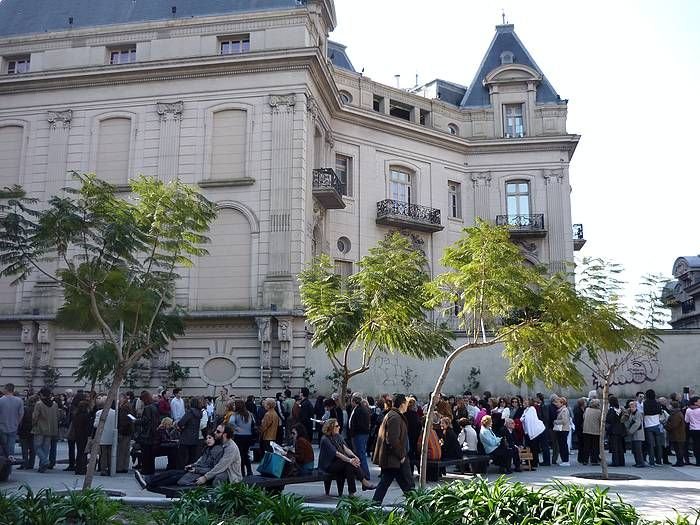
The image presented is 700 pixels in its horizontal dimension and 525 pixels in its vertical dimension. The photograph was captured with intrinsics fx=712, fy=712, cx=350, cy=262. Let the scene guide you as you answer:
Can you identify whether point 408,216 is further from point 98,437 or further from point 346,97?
point 98,437

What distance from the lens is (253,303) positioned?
27891 mm

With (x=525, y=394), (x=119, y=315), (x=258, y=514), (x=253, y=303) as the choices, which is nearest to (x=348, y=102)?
(x=253, y=303)

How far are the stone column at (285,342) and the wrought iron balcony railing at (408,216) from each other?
9.45 meters

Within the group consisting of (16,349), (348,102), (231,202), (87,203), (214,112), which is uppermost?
(348,102)

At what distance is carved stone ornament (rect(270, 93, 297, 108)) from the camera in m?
29.0

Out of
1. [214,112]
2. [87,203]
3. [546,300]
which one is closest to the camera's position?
[546,300]

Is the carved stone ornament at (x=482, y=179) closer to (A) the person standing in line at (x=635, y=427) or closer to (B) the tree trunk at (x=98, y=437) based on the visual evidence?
(A) the person standing in line at (x=635, y=427)

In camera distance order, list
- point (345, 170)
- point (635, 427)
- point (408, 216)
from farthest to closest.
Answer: point (408, 216)
point (345, 170)
point (635, 427)

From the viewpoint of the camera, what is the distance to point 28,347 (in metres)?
28.9

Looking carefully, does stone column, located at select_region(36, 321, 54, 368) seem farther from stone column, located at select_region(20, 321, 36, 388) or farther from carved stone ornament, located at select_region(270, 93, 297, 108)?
carved stone ornament, located at select_region(270, 93, 297, 108)

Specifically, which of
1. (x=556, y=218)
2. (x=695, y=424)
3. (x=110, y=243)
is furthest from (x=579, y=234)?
(x=110, y=243)

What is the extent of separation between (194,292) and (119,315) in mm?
14066

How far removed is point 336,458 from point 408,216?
2354 cm

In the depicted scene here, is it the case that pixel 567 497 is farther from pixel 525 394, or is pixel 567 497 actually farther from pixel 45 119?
pixel 45 119
